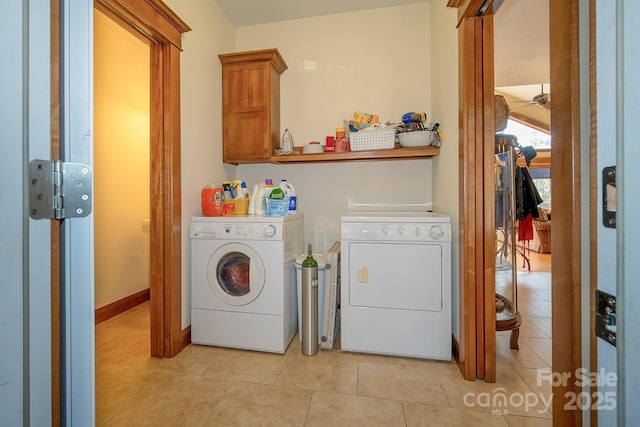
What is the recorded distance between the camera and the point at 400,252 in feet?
5.69

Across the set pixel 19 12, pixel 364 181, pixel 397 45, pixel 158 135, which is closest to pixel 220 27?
pixel 158 135

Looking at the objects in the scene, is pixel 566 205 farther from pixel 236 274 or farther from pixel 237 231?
pixel 236 274

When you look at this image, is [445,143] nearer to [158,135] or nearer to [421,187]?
[421,187]

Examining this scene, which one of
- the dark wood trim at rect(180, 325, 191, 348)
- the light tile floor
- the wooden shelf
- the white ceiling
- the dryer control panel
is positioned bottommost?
the light tile floor

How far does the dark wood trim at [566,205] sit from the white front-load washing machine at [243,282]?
143cm

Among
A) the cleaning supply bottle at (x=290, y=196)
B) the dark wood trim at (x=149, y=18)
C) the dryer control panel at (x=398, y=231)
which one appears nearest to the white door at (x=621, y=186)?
the dryer control panel at (x=398, y=231)

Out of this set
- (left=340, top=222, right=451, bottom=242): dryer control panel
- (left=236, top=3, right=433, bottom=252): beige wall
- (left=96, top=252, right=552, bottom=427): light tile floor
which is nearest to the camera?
(left=96, top=252, right=552, bottom=427): light tile floor

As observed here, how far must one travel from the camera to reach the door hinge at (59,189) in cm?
43

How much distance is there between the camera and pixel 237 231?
1.83 metres

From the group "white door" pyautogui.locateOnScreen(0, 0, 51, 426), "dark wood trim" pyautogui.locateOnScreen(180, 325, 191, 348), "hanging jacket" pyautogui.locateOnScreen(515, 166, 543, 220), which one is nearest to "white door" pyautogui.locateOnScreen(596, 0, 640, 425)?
"white door" pyautogui.locateOnScreen(0, 0, 51, 426)

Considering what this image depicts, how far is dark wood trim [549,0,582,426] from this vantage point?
529mm

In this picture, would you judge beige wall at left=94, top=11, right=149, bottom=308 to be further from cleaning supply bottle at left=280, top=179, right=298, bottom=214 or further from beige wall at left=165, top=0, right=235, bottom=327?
cleaning supply bottle at left=280, top=179, right=298, bottom=214

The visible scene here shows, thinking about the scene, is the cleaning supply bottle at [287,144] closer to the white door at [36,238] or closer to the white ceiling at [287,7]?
the white ceiling at [287,7]

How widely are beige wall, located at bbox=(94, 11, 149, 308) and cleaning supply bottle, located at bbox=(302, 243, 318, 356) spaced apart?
1.82 meters
